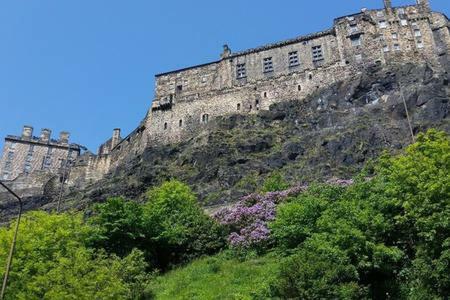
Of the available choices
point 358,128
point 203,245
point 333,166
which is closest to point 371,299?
point 203,245

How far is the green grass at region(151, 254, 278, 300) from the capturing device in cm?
2552

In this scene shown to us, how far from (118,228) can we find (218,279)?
25.4 ft

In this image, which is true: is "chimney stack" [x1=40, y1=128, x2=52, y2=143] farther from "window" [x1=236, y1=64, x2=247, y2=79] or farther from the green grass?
the green grass

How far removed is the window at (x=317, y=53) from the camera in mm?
65812

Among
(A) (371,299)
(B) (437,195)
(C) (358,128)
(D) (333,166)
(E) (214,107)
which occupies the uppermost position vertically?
(E) (214,107)

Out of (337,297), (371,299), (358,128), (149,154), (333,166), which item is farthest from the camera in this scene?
(149,154)

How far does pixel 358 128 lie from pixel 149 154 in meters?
23.6

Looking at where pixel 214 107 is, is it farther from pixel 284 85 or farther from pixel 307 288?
pixel 307 288

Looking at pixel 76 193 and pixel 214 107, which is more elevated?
pixel 214 107

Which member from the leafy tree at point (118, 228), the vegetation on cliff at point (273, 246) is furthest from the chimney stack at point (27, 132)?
the leafy tree at point (118, 228)

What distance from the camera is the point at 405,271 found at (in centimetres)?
2402

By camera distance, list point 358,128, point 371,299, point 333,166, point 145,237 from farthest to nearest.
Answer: point 358,128 < point 333,166 < point 145,237 < point 371,299

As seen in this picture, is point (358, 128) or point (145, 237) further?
point (358, 128)

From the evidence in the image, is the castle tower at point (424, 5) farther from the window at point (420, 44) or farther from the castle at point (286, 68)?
the window at point (420, 44)
